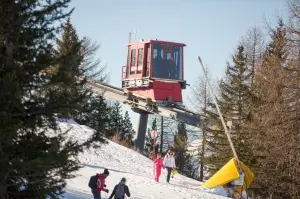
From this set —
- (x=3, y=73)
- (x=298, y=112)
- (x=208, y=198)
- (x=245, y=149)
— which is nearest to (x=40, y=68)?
(x=3, y=73)

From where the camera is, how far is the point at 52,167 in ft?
24.9

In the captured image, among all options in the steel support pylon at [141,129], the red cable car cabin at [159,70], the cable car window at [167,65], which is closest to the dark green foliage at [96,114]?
the red cable car cabin at [159,70]

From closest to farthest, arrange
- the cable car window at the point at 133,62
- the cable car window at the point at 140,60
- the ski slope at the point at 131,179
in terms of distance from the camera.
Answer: the ski slope at the point at 131,179 < the cable car window at the point at 140,60 < the cable car window at the point at 133,62

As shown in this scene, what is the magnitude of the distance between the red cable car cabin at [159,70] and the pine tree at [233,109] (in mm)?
2839

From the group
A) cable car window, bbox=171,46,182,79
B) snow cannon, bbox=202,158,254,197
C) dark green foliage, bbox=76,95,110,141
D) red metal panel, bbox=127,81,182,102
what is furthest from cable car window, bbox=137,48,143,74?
dark green foliage, bbox=76,95,110,141

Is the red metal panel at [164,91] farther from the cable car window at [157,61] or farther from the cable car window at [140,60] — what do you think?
the cable car window at [140,60]

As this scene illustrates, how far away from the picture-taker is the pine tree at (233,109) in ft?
90.6

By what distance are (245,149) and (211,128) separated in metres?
4.73

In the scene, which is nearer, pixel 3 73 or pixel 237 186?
pixel 3 73

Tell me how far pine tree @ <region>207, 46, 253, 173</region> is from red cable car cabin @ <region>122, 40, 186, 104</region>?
284 cm

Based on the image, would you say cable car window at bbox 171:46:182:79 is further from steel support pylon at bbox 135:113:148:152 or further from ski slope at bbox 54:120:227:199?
ski slope at bbox 54:120:227:199

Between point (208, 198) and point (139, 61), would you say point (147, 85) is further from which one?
point (208, 198)

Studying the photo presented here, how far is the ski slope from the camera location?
1777cm

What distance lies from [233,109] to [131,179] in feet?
34.6
